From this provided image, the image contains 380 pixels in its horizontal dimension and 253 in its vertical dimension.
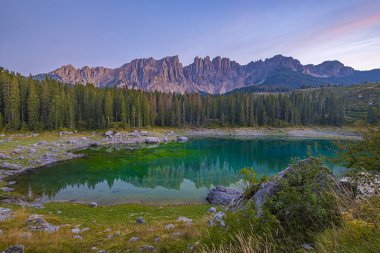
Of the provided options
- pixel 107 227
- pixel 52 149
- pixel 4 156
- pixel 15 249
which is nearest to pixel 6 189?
pixel 4 156

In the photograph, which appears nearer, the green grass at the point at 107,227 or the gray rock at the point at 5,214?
the green grass at the point at 107,227

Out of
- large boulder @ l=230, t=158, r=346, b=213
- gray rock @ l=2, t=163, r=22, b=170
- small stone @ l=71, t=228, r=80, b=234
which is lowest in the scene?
gray rock @ l=2, t=163, r=22, b=170

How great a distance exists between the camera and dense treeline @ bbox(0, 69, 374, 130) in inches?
2913

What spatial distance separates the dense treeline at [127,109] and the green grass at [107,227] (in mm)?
66052

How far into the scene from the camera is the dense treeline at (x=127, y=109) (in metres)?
74.0

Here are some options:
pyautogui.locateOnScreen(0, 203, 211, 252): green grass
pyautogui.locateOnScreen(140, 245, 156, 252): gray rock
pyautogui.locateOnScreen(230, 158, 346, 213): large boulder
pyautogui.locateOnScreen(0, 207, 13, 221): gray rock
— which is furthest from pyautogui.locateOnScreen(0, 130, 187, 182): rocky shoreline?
pyautogui.locateOnScreen(230, 158, 346, 213): large boulder

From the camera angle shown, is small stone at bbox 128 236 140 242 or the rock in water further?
the rock in water

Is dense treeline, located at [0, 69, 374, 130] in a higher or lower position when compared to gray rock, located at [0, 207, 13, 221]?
higher

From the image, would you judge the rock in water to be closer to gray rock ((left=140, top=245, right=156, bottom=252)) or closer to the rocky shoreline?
gray rock ((left=140, top=245, right=156, bottom=252))

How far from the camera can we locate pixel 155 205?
23938mm

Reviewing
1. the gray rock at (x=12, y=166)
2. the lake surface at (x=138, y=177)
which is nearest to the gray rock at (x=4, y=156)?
the gray rock at (x=12, y=166)

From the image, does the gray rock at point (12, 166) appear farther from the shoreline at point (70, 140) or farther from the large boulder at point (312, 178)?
the large boulder at point (312, 178)

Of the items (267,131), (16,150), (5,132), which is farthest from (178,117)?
(16,150)

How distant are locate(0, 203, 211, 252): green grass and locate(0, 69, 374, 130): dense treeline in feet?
217
